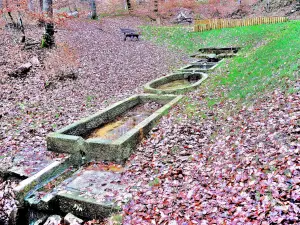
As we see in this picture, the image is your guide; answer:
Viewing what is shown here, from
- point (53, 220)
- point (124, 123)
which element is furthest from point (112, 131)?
point (53, 220)

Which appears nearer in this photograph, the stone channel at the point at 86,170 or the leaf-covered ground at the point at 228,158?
the leaf-covered ground at the point at 228,158

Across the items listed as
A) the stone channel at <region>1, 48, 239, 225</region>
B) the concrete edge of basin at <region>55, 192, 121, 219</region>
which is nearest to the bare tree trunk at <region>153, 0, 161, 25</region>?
the stone channel at <region>1, 48, 239, 225</region>

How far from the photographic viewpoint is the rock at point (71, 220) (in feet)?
19.8

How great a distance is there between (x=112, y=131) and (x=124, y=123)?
0.76 m

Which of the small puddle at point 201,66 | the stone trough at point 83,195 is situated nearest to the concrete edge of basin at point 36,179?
the stone trough at point 83,195

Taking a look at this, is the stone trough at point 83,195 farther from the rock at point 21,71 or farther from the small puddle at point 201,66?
the small puddle at point 201,66

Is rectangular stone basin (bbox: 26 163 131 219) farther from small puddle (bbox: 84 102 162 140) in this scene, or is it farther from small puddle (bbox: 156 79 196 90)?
small puddle (bbox: 156 79 196 90)

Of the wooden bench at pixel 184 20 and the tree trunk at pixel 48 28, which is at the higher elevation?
the wooden bench at pixel 184 20

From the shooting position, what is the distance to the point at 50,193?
658 cm

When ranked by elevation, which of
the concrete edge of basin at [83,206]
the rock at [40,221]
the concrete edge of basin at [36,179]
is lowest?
the rock at [40,221]

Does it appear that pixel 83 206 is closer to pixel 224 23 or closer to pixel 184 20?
pixel 224 23

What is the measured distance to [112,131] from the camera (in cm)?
956

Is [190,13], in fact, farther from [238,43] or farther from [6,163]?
[6,163]

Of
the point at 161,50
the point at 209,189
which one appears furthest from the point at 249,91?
the point at 161,50
